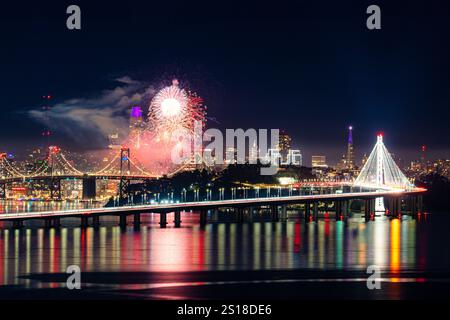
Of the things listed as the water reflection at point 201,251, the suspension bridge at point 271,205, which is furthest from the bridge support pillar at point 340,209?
the water reflection at point 201,251

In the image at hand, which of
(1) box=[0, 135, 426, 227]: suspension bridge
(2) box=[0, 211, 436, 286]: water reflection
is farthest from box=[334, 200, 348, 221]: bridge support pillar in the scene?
(2) box=[0, 211, 436, 286]: water reflection

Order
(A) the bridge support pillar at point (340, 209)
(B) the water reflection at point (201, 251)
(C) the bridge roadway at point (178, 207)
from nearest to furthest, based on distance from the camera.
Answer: (B) the water reflection at point (201, 251) → (C) the bridge roadway at point (178, 207) → (A) the bridge support pillar at point (340, 209)

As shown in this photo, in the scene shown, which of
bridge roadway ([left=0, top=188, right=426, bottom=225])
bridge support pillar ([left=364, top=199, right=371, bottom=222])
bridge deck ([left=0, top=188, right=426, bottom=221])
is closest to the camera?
bridge deck ([left=0, top=188, right=426, bottom=221])

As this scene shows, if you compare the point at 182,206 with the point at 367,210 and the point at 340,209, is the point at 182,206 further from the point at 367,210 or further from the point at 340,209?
the point at 367,210

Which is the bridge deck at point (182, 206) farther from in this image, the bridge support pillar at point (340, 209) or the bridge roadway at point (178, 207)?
the bridge support pillar at point (340, 209)

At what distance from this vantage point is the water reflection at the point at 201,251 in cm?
5256

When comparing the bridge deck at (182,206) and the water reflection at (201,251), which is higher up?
the bridge deck at (182,206)

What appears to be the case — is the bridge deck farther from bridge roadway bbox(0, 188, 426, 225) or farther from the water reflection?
the water reflection

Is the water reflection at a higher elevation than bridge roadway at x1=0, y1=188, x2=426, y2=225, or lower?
lower

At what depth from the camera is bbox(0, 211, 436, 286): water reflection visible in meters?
52.6
